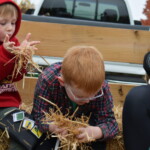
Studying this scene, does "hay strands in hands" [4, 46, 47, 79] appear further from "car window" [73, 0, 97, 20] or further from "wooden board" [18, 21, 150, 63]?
"car window" [73, 0, 97, 20]

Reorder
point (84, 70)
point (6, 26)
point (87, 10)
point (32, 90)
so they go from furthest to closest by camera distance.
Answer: point (87, 10) → point (32, 90) → point (6, 26) → point (84, 70)

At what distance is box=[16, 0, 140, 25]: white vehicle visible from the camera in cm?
443

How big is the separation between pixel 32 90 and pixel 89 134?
86cm

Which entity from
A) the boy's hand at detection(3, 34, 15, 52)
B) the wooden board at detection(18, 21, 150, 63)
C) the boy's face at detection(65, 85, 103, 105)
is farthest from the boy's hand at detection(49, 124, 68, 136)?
the wooden board at detection(18, 21, 150, 63)

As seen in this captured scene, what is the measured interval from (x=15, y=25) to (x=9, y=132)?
83 centimetres

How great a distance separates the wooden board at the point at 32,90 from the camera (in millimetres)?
2418

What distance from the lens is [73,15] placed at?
445 cm

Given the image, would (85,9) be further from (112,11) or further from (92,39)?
(92,39)

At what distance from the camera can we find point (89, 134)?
1.75 m

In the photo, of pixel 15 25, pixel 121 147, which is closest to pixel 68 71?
pixel 121 147

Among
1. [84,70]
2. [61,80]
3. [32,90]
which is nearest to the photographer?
[84,70]

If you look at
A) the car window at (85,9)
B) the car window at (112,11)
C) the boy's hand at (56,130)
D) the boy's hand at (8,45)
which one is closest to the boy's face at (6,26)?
the boy's hand at (8,45)

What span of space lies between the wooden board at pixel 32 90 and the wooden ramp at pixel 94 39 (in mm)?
279

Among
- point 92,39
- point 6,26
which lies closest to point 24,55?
point 6,26
